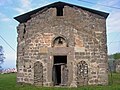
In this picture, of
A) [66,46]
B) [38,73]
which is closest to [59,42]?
[66,46]

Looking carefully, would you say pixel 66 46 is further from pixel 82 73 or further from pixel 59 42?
pixel 82 73

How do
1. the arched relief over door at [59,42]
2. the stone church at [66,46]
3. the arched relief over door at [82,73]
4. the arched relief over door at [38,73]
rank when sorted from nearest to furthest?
the arched relief over door at [82,73], the stone church at [66,46], the arched relief over door at [38,73], the arched relief over door at [59,42]

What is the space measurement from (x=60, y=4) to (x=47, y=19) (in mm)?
1304

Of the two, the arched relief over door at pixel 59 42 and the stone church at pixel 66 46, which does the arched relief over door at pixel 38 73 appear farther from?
the arched relief over door at pixel 59 42

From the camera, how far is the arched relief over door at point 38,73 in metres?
14.7

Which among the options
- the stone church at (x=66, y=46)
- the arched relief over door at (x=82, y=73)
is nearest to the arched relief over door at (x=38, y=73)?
the stone church at (x=66, y=46)

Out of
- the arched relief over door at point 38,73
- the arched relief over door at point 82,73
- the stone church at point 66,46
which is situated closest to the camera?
the arched relief over door at point 82,73

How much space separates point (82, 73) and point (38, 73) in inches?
109

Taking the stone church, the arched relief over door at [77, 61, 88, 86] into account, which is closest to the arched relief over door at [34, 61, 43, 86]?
the stone church

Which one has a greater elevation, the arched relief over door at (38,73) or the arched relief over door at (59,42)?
the arched relief over door at (59,42)

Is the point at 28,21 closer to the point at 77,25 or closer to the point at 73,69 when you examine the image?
the point at 77,25

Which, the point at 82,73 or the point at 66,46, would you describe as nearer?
the point at 82,73

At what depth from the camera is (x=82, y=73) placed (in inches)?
570

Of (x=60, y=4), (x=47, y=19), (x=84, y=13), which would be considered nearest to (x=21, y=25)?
(x=47, y=19)
